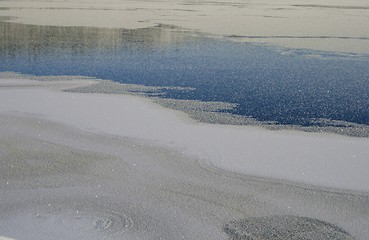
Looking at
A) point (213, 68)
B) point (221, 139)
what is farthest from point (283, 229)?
point (213, 68)

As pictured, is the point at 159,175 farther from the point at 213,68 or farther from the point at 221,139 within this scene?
the point at 213,68

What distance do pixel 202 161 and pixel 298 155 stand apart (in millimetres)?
826

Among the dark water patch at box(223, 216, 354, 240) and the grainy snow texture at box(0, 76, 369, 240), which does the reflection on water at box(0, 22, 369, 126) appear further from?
the dark water patch at box(223, 216, 354, 240)

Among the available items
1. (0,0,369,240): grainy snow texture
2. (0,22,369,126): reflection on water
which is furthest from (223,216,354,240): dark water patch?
(0,22,369,126): reflection on water

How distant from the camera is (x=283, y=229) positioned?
12.0 ft

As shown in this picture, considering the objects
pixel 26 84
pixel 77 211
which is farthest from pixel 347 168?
pixel 26 84

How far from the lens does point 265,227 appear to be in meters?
3.68

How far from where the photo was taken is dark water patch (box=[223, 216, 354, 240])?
11.7 feet

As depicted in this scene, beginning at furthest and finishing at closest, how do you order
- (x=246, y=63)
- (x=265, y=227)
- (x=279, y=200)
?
(x=246, y=63) < (x=279, y=200) < (x=265, y=227)

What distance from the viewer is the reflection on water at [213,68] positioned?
6.85m

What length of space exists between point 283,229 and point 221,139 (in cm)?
190

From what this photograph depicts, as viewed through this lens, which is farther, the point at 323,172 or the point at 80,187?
the point at 323,172

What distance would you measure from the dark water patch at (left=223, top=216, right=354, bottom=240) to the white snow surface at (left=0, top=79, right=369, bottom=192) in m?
0.72

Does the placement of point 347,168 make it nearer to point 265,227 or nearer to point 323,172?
point 323,172
